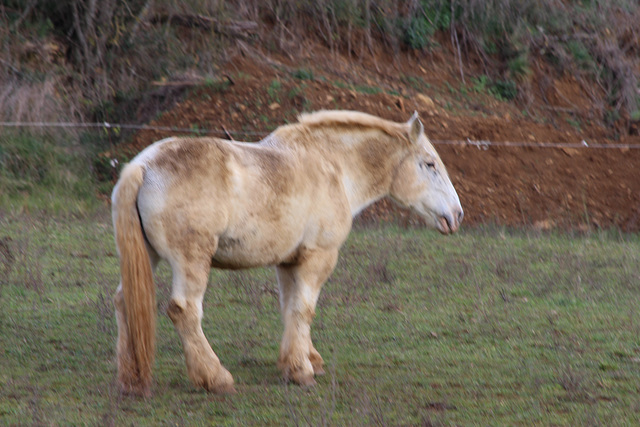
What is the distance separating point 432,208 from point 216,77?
8.84 meters

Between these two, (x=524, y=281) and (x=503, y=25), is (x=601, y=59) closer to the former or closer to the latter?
(x=503, y=25)

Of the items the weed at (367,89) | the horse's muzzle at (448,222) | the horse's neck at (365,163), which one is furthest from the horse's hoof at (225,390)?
the weed at (367,89)

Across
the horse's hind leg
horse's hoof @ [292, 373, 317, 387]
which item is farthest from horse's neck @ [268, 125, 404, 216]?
the horse's hind leg

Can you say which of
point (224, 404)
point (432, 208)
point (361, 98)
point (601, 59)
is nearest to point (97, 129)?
point (361, 98)

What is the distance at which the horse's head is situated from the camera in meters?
5.58

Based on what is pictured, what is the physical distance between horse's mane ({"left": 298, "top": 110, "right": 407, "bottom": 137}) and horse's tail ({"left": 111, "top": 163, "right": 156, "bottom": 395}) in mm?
1416

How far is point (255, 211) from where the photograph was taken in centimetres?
464

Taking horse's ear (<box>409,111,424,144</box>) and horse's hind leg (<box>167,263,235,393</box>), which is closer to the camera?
horse's hind leg (<box>167,263,235,393</box>)

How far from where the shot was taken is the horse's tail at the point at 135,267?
4.25m

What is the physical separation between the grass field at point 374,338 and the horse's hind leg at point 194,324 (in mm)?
102

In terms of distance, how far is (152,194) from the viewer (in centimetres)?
431

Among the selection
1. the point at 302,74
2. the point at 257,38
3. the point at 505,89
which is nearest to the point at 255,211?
the point at 302,74

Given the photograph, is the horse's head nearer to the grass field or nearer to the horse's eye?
the horse's eye

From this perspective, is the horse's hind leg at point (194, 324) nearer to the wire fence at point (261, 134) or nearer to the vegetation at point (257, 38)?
the wire fence at point (261, 134)
